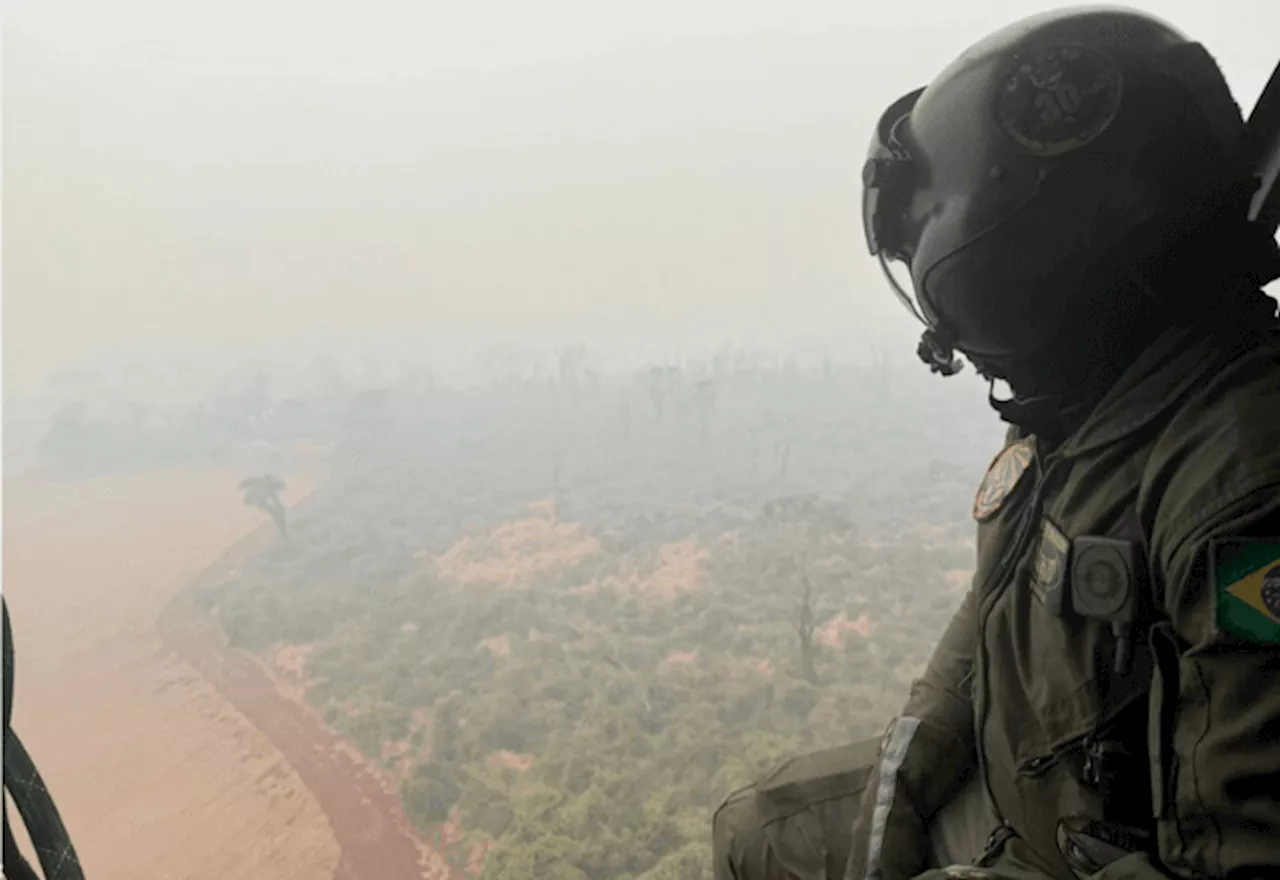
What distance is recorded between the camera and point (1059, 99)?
666 mm

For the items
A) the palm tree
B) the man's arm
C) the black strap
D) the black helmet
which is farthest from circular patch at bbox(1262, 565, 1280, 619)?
the palm tree

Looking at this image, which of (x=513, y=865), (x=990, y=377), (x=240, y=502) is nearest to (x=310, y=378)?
(x=240, y=502)

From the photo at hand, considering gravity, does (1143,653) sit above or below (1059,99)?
below

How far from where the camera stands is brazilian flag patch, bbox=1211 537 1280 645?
19.6 inches

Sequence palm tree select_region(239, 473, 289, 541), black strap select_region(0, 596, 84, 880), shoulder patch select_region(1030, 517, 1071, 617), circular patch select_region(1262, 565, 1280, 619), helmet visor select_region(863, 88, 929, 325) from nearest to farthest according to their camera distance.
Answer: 1. circular patch select_region(1262, 565, 1280, 619)
2. shoulder patch select_region(1030, 517, 1071, 617)
3. helmet visor select_region(863, 88, 929, 325)
4. black strap select_region(0, 596, 84, 880)
5. palm tree select_region(239, 473, 289, 541)

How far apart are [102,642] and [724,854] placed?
4.15 metres

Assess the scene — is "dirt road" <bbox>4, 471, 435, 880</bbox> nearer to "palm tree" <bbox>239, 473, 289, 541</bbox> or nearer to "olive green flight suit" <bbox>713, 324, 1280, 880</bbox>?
"palm tree" <bbox>239, 473, 289, 541</bbox>

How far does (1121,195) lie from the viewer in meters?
0.66

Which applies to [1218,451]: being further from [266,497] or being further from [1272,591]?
[266,497]

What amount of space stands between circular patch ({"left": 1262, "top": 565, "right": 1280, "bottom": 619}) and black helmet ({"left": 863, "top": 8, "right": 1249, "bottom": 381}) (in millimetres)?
263

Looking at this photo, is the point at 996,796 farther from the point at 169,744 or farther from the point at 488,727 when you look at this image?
the point at 169,744

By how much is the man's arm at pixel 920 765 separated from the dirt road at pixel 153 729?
1867 mm

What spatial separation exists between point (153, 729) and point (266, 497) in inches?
86.9

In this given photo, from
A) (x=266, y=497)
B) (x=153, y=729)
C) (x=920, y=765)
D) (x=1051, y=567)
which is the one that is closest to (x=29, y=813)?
(x=920, y=765)
